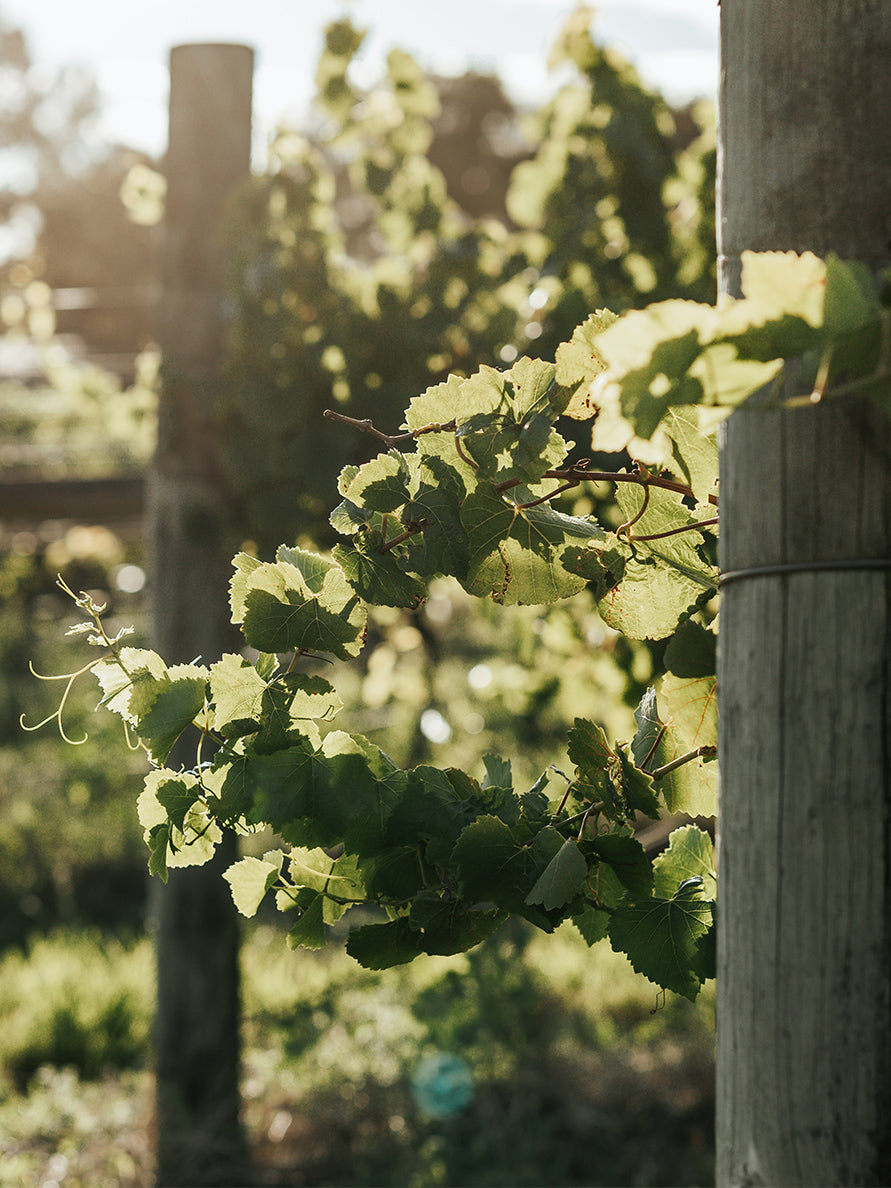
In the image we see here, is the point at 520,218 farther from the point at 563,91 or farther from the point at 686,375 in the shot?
the point at 686,375

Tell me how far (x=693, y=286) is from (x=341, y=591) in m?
2.21

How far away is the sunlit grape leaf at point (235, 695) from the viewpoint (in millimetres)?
Result: 1047

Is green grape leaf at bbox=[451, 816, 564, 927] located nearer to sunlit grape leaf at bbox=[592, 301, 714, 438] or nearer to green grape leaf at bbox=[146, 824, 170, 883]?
green grape leaf at bbox=[146, 824, 170, 883]

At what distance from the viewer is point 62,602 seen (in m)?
9.55

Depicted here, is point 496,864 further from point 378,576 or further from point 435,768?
point 378,576

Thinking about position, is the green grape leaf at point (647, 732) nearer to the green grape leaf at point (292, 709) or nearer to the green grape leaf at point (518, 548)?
the green grape leaf at point (518, 548)

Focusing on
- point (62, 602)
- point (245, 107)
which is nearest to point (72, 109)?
point (62, 602)

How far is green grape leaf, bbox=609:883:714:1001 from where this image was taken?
106 cm

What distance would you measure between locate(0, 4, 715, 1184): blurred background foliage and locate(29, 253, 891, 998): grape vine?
0.61ft

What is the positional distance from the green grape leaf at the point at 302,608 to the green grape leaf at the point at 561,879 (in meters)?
0.28

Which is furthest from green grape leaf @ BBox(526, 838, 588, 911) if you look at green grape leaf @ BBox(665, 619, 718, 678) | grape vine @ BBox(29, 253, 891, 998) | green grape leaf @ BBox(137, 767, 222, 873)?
green grape leaf @ BBox(137, 767, 222, 873)

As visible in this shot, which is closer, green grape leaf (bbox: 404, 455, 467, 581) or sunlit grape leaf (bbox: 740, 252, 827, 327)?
sunlit grape leaf (bbox: 740, 252, 827, 327)

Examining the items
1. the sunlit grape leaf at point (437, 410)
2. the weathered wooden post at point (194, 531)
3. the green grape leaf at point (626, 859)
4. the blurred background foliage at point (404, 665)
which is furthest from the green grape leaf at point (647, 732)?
the weathered wooden post at point (194, 531)

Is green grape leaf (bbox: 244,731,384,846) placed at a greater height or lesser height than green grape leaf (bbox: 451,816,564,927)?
greater
